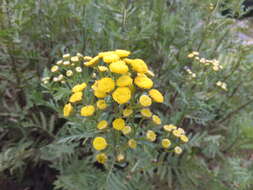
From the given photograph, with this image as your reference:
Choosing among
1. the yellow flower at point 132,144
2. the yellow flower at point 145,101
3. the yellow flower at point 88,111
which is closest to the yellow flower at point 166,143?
the yellow flower at point 132,144

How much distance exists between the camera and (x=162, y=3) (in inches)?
86.9

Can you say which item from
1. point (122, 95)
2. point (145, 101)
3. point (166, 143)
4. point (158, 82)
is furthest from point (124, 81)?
point (158, 82)

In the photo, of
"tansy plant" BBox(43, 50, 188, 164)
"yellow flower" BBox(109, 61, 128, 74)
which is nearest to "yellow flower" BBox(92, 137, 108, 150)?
"tansy plant" BBox(43, 50, 188, 164)

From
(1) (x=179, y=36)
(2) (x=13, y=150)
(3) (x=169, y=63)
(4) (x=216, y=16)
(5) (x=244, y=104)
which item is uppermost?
(4) (x=216, y=16)

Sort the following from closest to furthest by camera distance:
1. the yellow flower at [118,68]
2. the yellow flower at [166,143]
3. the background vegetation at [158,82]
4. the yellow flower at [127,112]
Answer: the yellow flower at [118,68] < the yellow flower at [127,112] < the yellow flower at [166,143] < the background vegetation at [158,82]

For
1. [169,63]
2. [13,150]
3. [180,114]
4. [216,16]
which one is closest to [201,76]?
[180,114]

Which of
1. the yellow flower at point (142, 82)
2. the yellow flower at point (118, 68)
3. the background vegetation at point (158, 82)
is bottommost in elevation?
the background vegetation at point (158, 82)

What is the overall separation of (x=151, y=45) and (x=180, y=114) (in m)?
0.89

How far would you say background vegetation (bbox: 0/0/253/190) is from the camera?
5.38ft

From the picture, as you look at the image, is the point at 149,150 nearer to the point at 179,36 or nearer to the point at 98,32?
the point at 98,32

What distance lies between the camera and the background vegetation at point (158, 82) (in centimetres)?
164

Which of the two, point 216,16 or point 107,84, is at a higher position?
point 216,16

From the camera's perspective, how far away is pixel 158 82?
204 centimetres

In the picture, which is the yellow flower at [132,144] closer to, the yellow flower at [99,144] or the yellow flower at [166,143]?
the yellow flower at [99,144]
